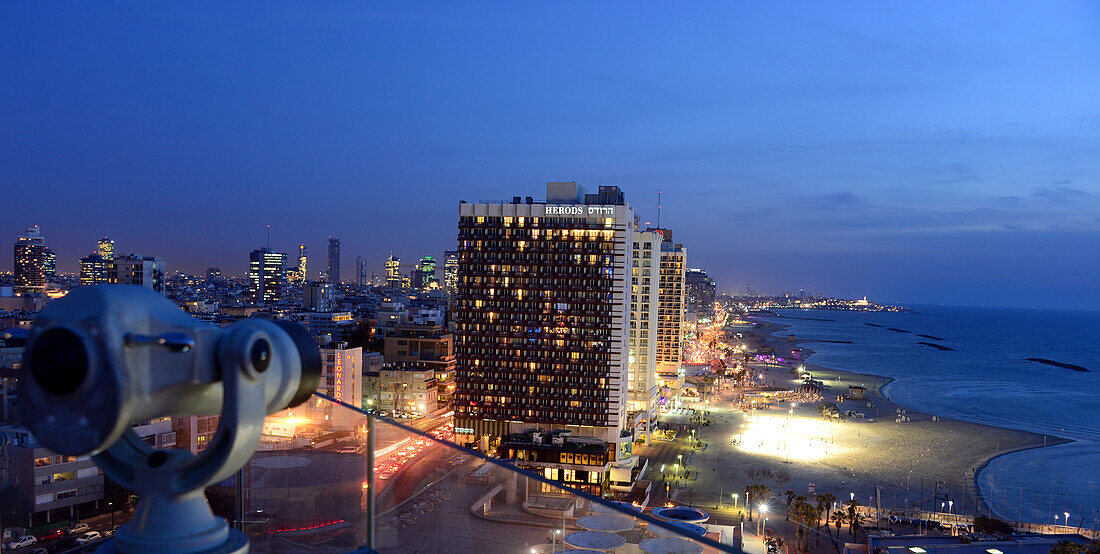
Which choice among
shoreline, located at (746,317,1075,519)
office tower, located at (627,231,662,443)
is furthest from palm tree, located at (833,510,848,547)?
office tower, located at (627,231,662,443)

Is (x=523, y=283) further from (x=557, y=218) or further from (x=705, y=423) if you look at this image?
(x=705, y=423)

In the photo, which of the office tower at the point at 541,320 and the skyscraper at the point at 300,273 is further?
the skyscraper at the point at 300,273

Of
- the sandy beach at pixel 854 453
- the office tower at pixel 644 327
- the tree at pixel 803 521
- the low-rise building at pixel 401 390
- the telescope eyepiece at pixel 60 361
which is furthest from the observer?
the low-rise building at pixel 401 390

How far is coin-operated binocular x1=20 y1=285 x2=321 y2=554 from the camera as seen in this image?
1681 millimetres

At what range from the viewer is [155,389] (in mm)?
1781

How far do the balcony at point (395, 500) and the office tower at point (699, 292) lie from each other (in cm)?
11908

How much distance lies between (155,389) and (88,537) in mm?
2460

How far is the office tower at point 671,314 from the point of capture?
54.0 meters

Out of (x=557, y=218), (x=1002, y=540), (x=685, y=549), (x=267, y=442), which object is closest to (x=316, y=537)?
(x=267, y=442)

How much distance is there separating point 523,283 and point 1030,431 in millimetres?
32817

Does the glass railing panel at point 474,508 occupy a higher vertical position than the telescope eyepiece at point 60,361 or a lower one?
lower

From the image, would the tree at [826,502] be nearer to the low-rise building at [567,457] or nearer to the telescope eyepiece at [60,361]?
the low-rise building at [567,457]

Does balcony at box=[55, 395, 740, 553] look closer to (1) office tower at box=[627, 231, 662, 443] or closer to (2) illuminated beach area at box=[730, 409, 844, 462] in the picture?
(2) illuminated beach area at box=[730, 409, 844, 462]

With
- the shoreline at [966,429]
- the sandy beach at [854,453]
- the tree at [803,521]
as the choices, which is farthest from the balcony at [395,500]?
the shoreline at [966,429]
